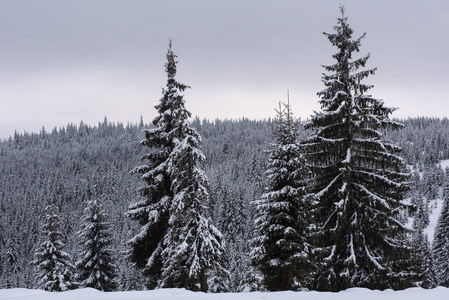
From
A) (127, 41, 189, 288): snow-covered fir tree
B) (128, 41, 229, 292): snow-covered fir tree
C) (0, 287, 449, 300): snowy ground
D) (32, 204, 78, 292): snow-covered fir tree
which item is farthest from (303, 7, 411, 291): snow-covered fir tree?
(32, 204, 78, 292): snow-covered fir tree

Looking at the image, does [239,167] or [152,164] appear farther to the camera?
[239,167]

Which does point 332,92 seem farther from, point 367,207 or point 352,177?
point 367,207

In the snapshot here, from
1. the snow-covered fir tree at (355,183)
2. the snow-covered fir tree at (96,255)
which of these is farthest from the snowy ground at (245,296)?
the snow-covered fir tree at (96,255)

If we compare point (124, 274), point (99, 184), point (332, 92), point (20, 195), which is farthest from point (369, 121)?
point (20, 195)

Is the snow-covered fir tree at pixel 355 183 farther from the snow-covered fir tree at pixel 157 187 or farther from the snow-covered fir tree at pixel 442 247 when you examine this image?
the snow-covered fir tree at pixel 442 247

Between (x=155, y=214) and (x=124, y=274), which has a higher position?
(x=155, y=214)

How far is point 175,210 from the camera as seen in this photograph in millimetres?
15422

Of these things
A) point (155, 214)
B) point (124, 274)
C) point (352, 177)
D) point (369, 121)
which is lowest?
point (124, 274)

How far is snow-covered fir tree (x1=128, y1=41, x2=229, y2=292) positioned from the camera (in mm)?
15484

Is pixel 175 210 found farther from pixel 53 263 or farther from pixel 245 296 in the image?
pixel 53 263

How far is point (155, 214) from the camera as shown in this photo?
A: 16.3m

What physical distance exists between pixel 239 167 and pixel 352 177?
17011 cm

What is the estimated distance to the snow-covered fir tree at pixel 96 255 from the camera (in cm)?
2331

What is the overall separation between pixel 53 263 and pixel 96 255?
322 cm
